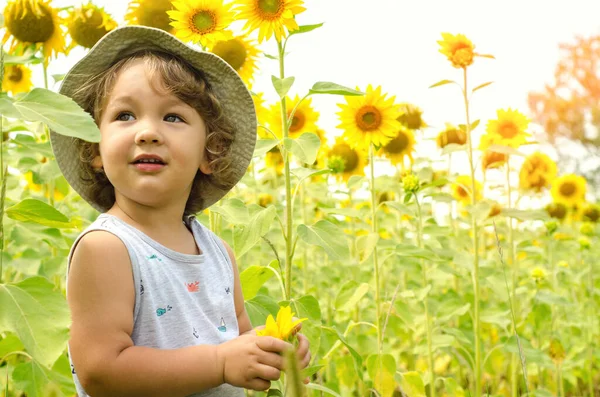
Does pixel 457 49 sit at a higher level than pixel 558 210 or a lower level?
higher

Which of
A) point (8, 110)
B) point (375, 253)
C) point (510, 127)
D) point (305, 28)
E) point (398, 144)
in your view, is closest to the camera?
point (8, 110)

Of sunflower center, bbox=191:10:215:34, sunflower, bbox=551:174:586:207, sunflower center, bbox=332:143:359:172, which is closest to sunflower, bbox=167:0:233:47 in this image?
sunflower center, bbox=191:10:215:34

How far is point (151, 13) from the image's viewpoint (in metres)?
1.99

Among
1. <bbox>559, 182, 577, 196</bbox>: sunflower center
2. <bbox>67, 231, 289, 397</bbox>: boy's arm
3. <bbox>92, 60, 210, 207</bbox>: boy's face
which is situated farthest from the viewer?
<bbox>559, 182, 577, 196</bbox>: sunflower center

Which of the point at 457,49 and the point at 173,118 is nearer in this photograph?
the point at 173,118

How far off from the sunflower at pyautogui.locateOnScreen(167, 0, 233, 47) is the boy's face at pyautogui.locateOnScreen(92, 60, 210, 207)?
1.60ft

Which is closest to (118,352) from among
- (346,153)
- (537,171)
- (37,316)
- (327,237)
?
(37,316)

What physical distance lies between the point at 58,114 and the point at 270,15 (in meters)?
0.86

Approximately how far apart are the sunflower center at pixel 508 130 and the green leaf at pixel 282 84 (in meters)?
1.22

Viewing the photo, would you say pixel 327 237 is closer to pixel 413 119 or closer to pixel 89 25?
pixel 89 25

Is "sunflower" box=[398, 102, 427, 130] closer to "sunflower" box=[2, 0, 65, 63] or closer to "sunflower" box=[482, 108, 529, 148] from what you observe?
"sunflower" box=[482, 108, 529, 148]

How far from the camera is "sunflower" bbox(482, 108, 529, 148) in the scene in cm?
256

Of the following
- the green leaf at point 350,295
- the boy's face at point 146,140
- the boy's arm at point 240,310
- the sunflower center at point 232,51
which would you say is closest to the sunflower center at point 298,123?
the sunflower center at point 232,51

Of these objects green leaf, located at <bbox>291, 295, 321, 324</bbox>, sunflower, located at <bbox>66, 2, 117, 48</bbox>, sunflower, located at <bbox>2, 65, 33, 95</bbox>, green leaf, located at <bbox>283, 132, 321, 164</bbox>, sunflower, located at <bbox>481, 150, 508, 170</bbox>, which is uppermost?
sunflower, located at <bbox>66, 2, 117, 48</bbox>
